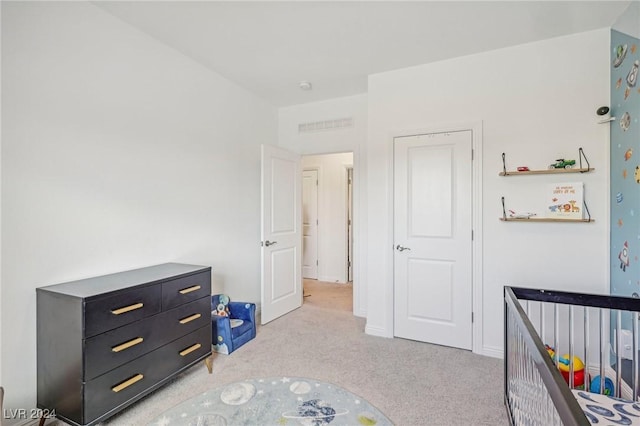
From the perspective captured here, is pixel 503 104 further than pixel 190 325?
Yes

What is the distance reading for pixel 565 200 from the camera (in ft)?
7.94

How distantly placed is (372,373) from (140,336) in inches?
65.7

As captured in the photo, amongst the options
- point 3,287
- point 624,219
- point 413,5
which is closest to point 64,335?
point 3,287

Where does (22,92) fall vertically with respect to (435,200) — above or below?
above

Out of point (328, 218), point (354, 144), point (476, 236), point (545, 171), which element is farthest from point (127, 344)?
point (328, 218)

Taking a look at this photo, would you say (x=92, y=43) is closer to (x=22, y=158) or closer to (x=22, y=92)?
(x=22, y=92)

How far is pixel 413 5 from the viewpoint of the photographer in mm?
2084

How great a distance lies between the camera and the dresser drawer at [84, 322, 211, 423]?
1.66m

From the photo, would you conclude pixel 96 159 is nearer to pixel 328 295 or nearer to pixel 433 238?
pixel 433 238

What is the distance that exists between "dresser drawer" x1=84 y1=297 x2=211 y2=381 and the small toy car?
9.69ft

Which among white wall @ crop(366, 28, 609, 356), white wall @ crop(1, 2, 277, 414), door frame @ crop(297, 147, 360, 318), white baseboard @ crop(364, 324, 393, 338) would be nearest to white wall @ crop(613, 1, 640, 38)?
white wall @ crop(366, 28, 609, 356)

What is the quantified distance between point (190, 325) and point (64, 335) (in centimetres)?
76

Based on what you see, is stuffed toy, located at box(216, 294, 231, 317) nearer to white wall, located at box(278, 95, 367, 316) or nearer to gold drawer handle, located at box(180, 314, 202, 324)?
gold drawer handle, located at box(180, 314, 202, 324)

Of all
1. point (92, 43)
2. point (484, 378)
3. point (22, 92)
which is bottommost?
point (484, 378)
